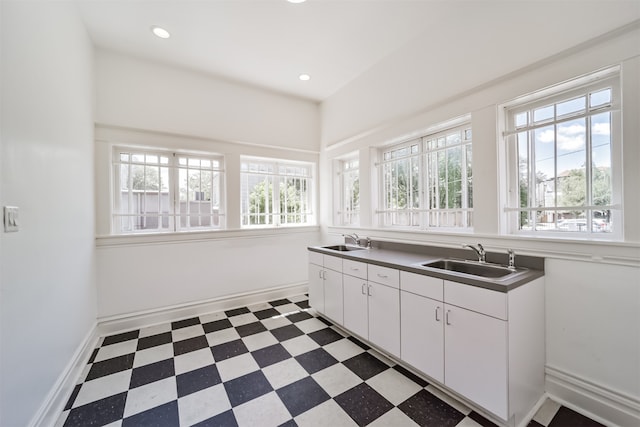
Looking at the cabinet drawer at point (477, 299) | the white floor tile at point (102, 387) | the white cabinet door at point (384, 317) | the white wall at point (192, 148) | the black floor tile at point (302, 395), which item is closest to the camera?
the cabinet drawer at point (477, 299)

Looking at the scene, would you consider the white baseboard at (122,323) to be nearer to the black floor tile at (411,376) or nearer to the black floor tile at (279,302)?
the black floor tile at (279,302)

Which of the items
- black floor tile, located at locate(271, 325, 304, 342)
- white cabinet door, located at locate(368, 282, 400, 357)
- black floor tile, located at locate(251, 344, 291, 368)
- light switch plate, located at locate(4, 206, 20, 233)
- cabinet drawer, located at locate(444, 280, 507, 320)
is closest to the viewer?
light switch plate, located at locate(4, 206, 20, 233)

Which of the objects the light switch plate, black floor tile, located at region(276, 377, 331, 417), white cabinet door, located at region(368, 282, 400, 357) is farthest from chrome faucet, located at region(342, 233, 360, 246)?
the light switch plate

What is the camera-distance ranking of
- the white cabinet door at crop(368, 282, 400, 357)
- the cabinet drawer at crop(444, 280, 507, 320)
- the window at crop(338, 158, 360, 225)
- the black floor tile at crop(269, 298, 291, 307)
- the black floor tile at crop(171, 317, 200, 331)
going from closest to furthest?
the cabinet drawer at crop(444, 280, 507, 320) → the white cabinet door at crop(368, 282, 400, 357) → the black floor tile at crop(171, 317, 200, 331) → the black floor tile at crop(269, 298, 291, 307) → the window at crop(338, 158, 360, 225)

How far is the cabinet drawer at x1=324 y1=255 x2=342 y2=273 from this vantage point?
8.35 feet

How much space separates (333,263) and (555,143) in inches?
79.5

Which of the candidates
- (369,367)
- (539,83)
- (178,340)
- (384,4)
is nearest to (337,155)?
(384,4)

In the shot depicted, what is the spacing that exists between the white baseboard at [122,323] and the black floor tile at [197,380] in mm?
672

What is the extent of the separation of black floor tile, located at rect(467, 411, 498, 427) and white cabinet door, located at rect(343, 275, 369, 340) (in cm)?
87

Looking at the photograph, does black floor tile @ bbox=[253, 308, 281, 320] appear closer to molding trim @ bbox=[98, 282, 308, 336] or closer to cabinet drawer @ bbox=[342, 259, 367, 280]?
molding trim @ bbox=[98, 282, 308, 336]

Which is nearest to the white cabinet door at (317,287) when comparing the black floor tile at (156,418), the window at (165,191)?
the window at (165,191)

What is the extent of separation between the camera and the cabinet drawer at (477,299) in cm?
137

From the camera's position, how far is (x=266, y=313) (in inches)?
121

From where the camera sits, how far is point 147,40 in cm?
247
